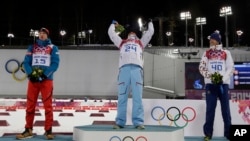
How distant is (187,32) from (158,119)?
23.8m

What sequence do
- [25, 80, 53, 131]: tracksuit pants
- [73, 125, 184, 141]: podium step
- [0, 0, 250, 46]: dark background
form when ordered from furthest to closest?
[0, 0, 250, 46]: dark background → [25, 80, 53, 131]: tracksuit pants → [73, 125, 184, 141]: podium step

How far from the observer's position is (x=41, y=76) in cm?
509

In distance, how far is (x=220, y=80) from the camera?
528 centimetres

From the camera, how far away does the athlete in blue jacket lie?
16.7 ft

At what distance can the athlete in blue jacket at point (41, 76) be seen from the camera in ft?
16.7

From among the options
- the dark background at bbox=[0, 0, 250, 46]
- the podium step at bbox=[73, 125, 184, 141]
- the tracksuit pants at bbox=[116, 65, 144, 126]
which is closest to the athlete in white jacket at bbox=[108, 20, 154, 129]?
the tracksuit pants at bbox=[116, 65, 144, 126]

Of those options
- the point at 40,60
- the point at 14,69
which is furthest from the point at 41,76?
the point at 14,69

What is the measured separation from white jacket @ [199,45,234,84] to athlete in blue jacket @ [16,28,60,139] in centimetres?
228

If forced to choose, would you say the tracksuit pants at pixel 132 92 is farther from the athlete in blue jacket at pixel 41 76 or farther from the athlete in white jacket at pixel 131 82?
the athlete in blue jacket at pixel 41 76

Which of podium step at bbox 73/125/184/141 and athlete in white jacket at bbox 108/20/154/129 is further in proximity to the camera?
athlete in white jacket at bbox 108/20/154/129

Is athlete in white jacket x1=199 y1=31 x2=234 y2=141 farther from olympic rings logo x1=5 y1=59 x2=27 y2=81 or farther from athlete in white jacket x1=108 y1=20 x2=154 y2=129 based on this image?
olympic rings logo x1=5 y1=59 x2=27 y2=81

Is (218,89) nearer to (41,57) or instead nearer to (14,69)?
(41,57)

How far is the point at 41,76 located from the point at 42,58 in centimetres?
31

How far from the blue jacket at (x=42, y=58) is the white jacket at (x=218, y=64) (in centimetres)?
226
